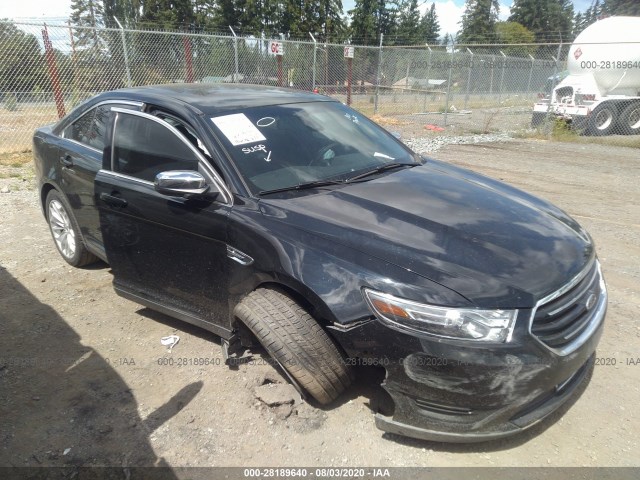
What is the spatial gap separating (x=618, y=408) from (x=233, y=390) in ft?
7.26

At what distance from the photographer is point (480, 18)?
65.9m

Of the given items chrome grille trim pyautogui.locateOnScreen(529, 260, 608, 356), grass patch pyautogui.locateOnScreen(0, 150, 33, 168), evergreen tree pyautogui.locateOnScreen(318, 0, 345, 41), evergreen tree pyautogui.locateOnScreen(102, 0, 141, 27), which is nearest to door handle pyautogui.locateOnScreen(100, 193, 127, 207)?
chrome grille trim pyautogui.locateOnScreen(529, 260, 608, 356)

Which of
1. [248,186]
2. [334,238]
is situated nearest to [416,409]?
[334,238]

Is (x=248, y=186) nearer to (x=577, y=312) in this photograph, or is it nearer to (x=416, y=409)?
(x=416, y=409)

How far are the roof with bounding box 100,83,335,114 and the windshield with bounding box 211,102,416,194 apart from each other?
0.31ft

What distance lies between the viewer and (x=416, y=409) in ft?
7.29

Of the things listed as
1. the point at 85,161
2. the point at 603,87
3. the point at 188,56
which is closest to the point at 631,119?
the point at 603,87

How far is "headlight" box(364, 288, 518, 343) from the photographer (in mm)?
2078

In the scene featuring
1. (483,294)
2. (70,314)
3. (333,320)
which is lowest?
(70,314)

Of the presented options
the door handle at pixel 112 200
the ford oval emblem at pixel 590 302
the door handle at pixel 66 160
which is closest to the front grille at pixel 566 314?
the ford oval emblem at pixel 590 302

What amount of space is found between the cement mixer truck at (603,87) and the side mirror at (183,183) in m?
13.7

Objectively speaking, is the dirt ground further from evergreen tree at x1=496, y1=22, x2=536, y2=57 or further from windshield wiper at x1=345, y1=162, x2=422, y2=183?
evergreen tree at x1=496, y1=22, x2=536, y2=57

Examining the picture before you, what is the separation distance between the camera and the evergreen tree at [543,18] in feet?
237

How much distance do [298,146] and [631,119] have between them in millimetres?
15536
